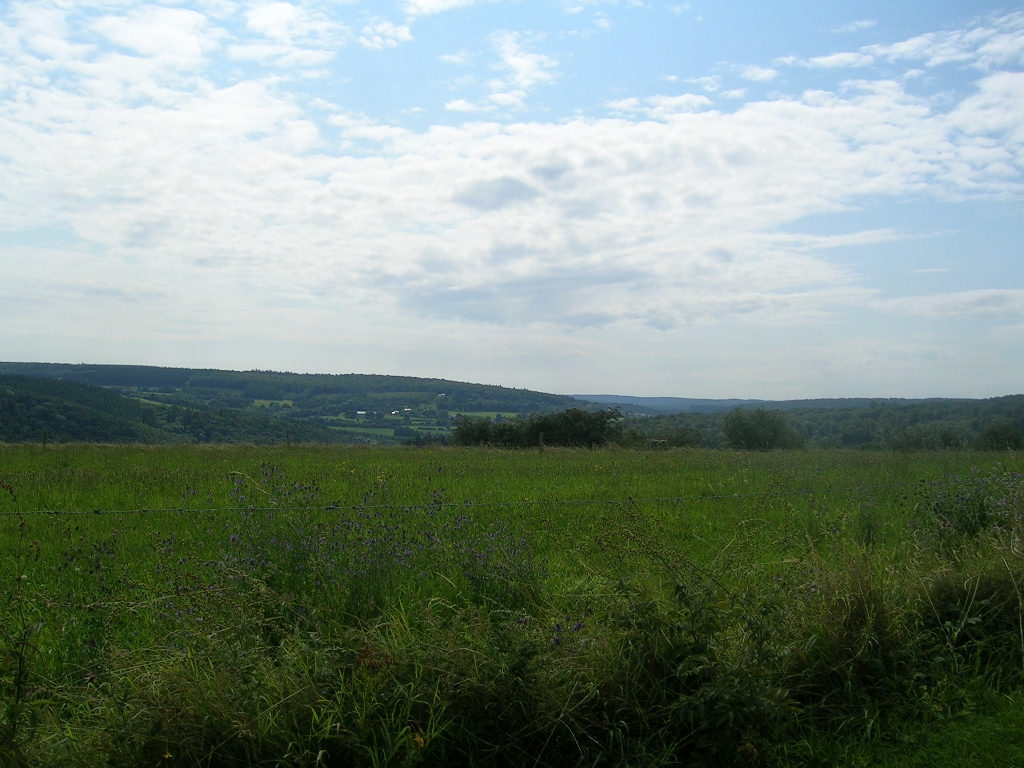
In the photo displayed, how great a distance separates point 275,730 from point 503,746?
1112 mm

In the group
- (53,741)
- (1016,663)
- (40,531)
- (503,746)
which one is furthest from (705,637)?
(40,531)

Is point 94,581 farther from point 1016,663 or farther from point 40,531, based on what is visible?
point 1016,663

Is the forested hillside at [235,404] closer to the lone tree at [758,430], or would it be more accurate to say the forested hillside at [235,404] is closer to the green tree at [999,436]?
the lone tree at [758,430]

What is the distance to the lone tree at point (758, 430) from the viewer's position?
37.3 meters

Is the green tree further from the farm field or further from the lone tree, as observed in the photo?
the farm field

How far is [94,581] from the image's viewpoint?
7098 mm

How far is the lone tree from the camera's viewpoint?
37.3 metres

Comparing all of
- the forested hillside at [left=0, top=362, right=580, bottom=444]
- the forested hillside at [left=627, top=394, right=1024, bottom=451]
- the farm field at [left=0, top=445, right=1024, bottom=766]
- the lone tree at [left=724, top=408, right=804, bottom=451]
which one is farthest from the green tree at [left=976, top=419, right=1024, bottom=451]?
the farm field at [left=0, top=445, right=1024, bottom=766]

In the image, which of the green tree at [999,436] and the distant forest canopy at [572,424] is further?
the distant forest canopy at [572,424]

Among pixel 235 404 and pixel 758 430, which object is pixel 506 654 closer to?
pixel 758 430

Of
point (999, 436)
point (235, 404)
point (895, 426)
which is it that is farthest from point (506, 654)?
point (235, 404)

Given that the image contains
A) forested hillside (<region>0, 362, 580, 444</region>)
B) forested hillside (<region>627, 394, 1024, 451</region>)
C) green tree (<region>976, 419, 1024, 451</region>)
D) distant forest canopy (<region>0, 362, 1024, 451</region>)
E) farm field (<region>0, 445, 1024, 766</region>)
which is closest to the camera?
farm field (<region>0, 445, 1024, 766</region>)

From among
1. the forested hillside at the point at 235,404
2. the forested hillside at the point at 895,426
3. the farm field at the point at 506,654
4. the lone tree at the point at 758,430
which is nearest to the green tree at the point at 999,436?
the forested hillside at the point at 895,426

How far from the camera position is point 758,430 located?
3878 cm
